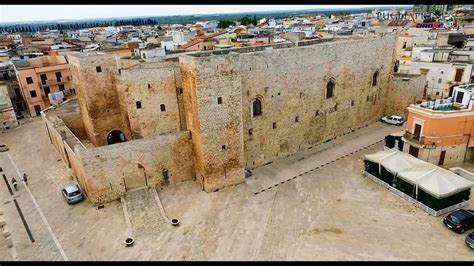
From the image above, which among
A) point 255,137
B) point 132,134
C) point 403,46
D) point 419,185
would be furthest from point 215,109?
point 403,46

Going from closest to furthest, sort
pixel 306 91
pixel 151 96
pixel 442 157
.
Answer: pixel 442 157 < pixel 151 96 < pixel 306 91

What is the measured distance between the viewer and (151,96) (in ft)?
62.8

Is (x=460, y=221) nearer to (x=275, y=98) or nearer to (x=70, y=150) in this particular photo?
(x=275, y=98)

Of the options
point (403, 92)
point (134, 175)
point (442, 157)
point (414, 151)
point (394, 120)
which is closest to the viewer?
point (134, 175)

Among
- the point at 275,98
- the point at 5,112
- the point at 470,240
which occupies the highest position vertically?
the point at 275,98

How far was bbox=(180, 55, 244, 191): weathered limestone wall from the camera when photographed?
1595cm

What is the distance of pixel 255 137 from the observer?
64.3 feet

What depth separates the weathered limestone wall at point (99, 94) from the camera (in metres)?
20.2

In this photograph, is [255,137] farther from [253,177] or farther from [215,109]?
[215,109]

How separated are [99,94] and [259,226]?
45.7ft

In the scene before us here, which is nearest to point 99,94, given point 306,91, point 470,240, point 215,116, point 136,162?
point 136,162

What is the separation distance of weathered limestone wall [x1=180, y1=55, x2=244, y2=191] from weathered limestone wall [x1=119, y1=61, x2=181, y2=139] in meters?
2.23

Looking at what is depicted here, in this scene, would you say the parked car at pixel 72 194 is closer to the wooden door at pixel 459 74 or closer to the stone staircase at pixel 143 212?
the stone staircase at pixel 143 212

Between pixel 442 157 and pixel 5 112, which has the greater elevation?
pixel 5 112
